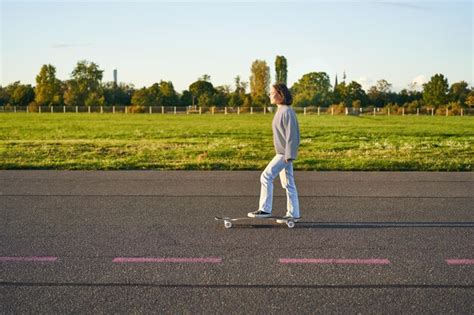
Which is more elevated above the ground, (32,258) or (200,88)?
(200,88)

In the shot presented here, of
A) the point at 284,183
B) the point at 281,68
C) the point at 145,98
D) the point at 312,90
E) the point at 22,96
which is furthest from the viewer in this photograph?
the point at 281,68

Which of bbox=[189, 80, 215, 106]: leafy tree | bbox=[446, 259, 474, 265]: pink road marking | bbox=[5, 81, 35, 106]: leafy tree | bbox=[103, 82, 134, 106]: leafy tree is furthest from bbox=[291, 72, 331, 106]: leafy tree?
bbox=[446, 259, 474, 265]: pink road marking

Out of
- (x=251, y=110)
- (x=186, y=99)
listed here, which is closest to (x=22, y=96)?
(x=186, y=99)

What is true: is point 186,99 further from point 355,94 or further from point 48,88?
point 355,94

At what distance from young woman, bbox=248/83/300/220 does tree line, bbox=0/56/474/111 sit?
7454 cm

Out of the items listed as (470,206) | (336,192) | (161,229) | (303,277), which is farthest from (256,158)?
(303,277)

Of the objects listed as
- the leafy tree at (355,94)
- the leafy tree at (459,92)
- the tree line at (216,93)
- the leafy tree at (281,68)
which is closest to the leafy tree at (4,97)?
the tree line at (216,93)

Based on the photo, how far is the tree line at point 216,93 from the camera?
9019 cm

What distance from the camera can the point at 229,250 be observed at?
19.3 ft

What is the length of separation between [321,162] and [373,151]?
12.2 feet

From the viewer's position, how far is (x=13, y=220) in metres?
7.32

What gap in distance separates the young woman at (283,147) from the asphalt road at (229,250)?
247 millimetres

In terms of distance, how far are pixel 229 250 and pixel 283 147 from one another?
172 centimetres

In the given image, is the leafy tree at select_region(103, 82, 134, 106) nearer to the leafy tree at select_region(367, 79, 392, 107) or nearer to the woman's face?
the leafy tree at select_region(367, 79, 392, 107)
